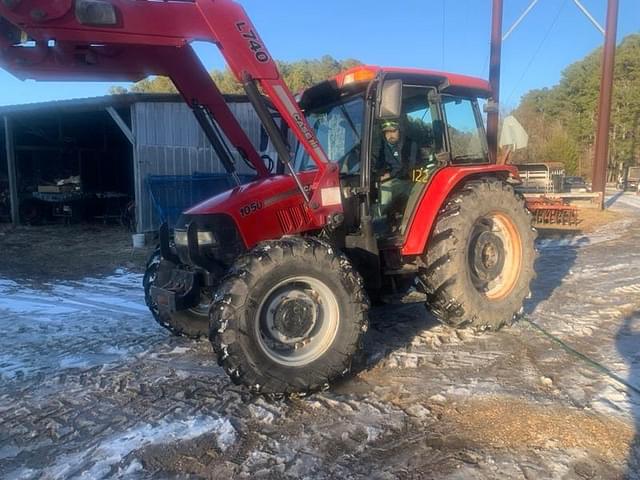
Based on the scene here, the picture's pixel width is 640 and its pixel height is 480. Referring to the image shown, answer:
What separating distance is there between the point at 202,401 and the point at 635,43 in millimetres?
59335

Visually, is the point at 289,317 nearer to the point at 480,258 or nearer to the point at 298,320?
the point at 298,320

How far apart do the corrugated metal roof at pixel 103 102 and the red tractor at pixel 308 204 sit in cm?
919

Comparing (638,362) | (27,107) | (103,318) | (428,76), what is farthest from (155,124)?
(638,362)

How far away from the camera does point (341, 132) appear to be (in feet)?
16.5

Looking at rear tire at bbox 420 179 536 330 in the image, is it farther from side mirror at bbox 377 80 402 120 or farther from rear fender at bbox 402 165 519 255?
side mirror at bbox 377 80 402 120

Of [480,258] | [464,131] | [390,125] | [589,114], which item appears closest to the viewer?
[390,125]

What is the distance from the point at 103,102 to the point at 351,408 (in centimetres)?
1337

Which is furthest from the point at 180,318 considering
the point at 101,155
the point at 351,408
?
the point at 101,155

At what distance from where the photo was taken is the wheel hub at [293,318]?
4.00 metres

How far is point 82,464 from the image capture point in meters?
3.09

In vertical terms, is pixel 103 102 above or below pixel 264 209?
above

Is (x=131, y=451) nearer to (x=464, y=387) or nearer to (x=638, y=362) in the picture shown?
(x=464, y=387)

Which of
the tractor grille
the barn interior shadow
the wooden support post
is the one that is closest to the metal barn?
the wooden support post

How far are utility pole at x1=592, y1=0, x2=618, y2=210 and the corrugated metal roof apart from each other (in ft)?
42.8
